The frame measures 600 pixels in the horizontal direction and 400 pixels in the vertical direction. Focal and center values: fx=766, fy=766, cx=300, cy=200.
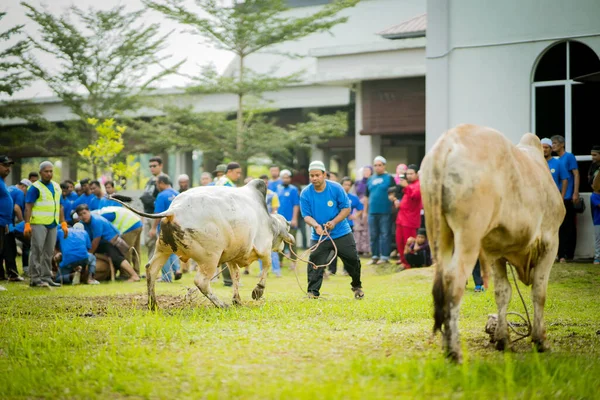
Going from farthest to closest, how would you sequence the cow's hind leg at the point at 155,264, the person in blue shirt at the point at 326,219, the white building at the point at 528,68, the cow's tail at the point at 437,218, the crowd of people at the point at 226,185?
the white building at the point at 528,68 < the crowd of people at the point at 226,185 < the person in blue shirt at the point at 326,219 < the cow's hind leg at the point at 155,264 < the cow's tail at the point at 437,218

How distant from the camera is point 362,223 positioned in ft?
65.2

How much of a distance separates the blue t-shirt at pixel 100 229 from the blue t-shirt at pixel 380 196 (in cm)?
573

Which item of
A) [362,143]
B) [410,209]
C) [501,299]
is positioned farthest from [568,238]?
[362,143]

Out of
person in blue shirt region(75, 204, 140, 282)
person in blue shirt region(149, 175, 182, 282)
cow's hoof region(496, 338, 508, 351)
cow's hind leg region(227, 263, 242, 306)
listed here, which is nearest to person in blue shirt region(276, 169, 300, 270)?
person in blue shirt region(149, 175, 182, 282)

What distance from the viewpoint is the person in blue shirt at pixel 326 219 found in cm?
1115

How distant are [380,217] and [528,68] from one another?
463 cm

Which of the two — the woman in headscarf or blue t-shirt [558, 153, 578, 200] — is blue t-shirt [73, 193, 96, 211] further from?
blue t-shirt [558, 153, 578, 200]

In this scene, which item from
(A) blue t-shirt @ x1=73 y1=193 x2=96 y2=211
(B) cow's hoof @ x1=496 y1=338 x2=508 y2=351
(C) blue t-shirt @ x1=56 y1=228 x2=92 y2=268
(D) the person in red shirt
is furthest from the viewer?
(A) blue t-shirt @ x1=73 y1=193 x2=96 y2=211

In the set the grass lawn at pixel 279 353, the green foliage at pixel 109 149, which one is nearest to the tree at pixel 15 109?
the green foliage at pixel 109 149

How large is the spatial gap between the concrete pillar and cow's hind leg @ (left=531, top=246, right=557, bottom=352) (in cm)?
1654

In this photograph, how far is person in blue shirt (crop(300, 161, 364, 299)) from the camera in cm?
1115

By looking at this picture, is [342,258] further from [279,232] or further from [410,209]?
[410,209]

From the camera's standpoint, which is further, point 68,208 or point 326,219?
point 68,208

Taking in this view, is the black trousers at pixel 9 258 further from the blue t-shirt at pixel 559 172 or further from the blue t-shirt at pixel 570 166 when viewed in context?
the blue t-shirt at pixel 570 166
